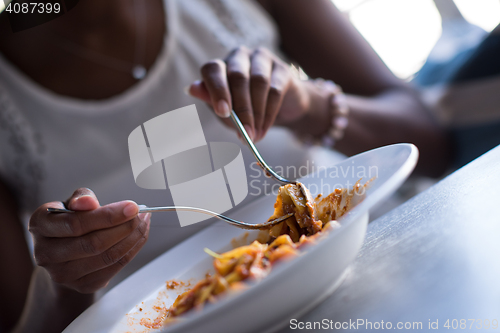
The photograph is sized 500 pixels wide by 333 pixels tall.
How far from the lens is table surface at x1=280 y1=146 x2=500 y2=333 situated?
15 cm

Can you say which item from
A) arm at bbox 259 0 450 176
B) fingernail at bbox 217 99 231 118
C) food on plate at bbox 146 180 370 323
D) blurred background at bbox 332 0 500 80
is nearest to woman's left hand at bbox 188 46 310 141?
fingernail at bbox 217 99 231 118

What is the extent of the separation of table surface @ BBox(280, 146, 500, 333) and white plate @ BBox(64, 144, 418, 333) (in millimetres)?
17

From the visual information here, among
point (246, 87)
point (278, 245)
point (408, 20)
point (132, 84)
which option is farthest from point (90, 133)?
point (408, 20)

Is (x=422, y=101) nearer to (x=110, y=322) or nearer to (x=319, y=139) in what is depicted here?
(x=319, y=139)

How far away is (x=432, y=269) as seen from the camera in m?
0.18

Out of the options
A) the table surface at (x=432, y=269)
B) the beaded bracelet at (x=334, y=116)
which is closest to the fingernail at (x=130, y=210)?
the table surface at (x=432, y=269)

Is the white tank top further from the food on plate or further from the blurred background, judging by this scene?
the blurred background

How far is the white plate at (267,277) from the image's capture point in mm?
131

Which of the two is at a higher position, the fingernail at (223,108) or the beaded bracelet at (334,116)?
the fingernail at (223,108)

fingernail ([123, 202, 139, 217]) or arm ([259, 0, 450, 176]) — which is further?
arm ([259, 0, 450, 176])

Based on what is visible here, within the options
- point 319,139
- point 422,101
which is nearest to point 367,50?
point 422,101

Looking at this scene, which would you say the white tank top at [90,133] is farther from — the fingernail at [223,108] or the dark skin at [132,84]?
the fingernail at [223,108]

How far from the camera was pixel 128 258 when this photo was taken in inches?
11.2

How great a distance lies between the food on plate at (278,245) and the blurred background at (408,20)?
1412 millimetres
